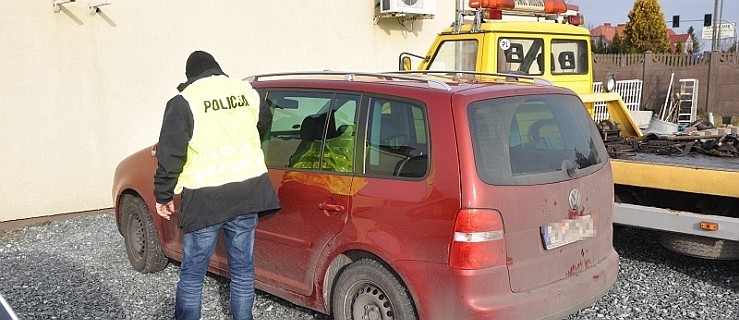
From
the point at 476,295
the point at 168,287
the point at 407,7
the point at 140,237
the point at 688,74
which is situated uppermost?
the point at 407,7

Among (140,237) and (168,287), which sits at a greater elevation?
(140,237)

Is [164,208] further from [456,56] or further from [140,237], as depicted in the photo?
A: [456,56]

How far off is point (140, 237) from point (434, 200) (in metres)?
3.02

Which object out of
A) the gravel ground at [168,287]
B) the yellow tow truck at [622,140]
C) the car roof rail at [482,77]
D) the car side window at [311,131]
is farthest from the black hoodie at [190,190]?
the yellow tow truck at [622,140]

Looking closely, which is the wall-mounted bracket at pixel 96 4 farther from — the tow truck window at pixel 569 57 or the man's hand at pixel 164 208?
the tow truck window at pixel 569 57

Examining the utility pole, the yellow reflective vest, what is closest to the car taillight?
the yellow reflective vest

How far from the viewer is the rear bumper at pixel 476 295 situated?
3227 millimetres

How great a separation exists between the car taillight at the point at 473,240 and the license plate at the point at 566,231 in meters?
0.37

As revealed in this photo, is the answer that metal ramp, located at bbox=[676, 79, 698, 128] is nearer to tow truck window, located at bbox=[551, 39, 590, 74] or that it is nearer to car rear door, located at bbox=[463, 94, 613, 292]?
tow truck window, located at bbox=[551, 39, 590, 74]

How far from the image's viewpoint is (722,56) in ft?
56.3

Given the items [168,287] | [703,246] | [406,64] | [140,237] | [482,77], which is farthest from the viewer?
[406,64]

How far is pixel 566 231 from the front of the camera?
3.59m

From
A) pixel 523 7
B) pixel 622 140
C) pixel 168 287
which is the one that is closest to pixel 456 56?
pixel 523 7

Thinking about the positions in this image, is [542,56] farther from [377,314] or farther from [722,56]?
[722,56]
